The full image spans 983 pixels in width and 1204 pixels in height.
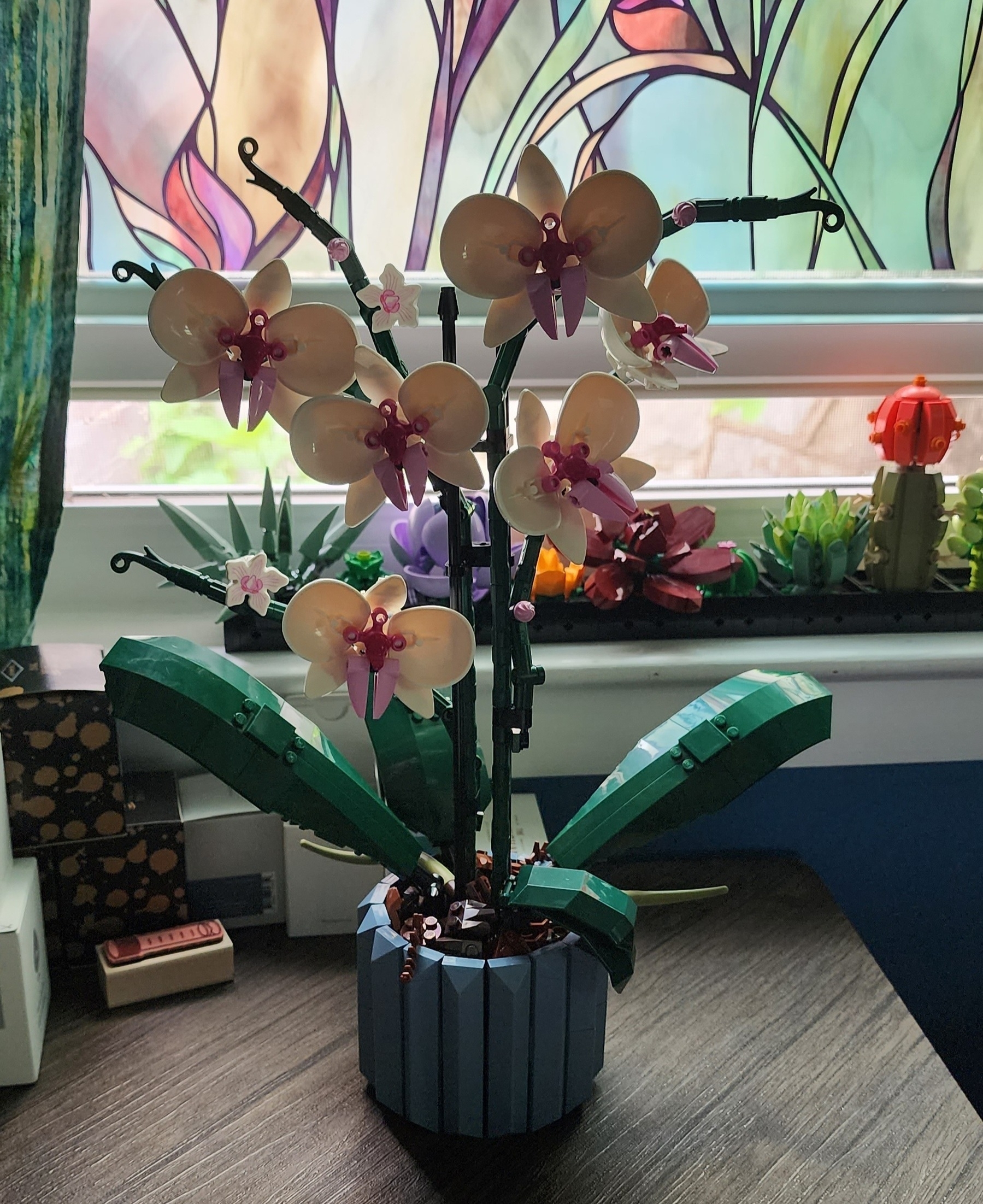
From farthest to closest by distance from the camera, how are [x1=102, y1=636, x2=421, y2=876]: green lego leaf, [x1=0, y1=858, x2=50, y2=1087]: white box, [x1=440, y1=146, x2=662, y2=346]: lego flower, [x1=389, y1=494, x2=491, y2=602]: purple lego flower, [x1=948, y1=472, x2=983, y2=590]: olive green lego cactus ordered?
[x1=948, y1=472, x2=983, y2=590]: olive green lego cactus
[x1=389, y1=494, x2=491, y2=602]: purple lego flower
[x1=0, y1=858, x2=50, y2=1087]: white box
[x1=102, y1=636, x2=421, y2=876]: green lego leaf
[x1=440, y1=146, x2=662, y2=346]: lego flower

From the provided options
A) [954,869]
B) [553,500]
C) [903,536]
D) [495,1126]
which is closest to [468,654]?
[553,500]

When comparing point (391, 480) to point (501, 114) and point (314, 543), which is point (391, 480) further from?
point (501, 114)

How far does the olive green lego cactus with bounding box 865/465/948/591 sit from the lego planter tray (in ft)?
0.05

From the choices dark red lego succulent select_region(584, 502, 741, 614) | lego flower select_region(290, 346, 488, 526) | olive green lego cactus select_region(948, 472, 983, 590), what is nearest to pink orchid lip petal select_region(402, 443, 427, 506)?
lego flower select_region(290, 346, 488, 526)

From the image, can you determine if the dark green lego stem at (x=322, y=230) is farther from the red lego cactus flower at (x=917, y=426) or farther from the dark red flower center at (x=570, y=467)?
the red lego cactus flower at (x=917, y=426)

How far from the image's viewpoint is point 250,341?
54 centimetres

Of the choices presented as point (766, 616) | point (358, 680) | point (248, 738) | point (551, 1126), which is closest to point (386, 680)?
point (358, 680)

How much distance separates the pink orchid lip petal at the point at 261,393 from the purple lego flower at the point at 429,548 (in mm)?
442

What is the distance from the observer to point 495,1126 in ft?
2.27

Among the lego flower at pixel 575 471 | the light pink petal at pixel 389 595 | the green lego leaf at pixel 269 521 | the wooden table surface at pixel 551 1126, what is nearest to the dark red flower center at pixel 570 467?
the lego flower at pixel 575 471

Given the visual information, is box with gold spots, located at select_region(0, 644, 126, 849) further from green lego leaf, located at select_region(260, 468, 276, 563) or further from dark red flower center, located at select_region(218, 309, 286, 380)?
dark red flower center, located at select_region(218, 309, 286, 380)

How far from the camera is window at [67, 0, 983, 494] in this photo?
1.06m

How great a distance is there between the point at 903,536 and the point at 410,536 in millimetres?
472

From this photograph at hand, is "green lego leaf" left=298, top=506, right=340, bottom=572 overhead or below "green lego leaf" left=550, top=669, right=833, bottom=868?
overhead
